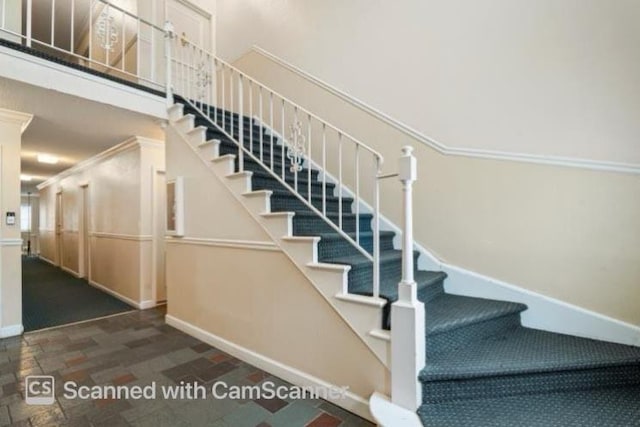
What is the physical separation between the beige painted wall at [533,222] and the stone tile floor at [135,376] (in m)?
1.46

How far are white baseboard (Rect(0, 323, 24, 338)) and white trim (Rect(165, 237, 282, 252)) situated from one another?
174cm

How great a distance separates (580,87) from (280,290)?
242 centimetres

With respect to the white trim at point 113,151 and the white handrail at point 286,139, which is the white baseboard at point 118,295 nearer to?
the white trim at point 113,151

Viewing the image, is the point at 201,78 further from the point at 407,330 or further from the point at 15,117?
the point at 407,330

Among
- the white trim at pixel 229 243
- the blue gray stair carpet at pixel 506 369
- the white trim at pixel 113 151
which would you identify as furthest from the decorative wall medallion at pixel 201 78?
the blue gray stair carpet at pixel 506 369

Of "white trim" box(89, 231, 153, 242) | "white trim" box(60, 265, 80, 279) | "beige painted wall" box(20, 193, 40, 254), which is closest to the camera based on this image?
"white trim" box(89, 231, 153, 242)

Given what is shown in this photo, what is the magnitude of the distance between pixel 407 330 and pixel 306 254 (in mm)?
809

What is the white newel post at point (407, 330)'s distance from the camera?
1.56 meters

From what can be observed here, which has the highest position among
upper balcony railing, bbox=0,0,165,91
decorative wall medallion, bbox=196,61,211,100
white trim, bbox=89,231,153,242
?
upper balcony railing, bbox=0,0,165,91

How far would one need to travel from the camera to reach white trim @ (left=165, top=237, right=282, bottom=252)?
236 centimetres

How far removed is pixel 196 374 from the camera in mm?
2361

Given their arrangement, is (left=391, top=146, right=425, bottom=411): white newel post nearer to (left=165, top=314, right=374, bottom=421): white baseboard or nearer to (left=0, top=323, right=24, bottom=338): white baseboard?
(left=165, top=314, right=374, bottom=421): white baseboard

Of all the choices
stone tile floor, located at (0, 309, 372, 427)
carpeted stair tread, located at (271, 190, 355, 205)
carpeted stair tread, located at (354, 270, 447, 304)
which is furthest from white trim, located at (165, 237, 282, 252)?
stone tile floor, located at (0, 309, 372, 427)

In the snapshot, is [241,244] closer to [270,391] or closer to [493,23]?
[270,391]
